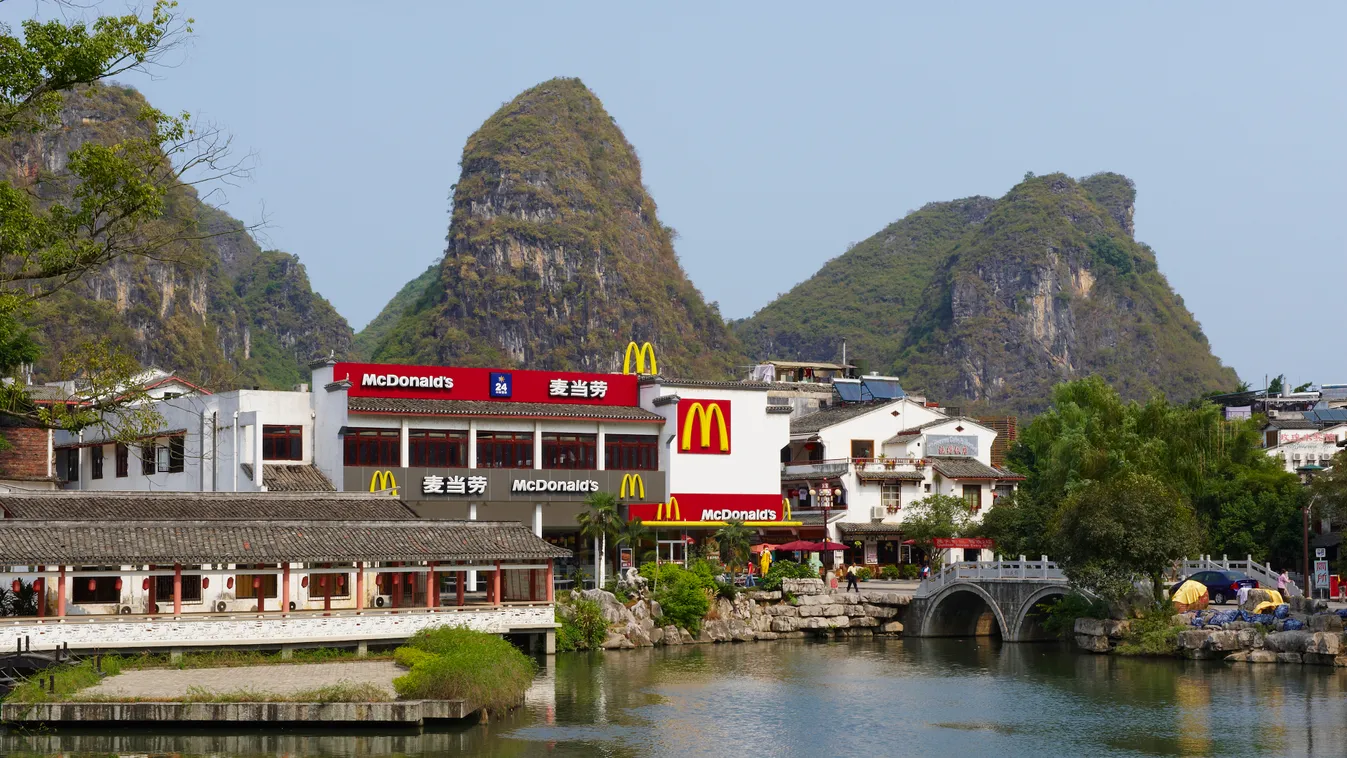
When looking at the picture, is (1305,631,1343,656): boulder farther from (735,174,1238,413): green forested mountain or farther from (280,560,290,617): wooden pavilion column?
(735,174,1238,413): green forested mountain

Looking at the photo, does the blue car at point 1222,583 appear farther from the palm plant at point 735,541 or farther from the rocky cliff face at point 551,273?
Result: the rocky cliff face at point 551,273

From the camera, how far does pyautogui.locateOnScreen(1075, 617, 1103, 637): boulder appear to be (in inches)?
2021

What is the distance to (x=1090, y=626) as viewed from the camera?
51.8 m

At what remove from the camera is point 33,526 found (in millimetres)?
40031

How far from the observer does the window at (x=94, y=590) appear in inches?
1687

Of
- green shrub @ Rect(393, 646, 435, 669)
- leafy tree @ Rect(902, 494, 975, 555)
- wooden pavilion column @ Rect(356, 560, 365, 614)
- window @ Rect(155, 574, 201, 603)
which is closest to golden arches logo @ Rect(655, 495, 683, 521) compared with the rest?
leafy tree @ Rect(902, 494, 975, 555)

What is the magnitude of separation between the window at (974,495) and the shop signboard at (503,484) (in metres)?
16.9

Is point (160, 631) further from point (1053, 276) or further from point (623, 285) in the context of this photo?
point (1053, 276)

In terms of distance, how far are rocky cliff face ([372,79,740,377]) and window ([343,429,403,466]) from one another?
89237mm

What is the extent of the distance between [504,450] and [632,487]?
19.1 feet

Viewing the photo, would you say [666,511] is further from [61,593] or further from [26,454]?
[61,593]

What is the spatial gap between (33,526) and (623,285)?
12632cm

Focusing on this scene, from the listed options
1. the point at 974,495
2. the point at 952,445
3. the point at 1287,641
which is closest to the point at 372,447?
the point at 952,445

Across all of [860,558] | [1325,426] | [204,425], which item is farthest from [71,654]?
[1325,426]
